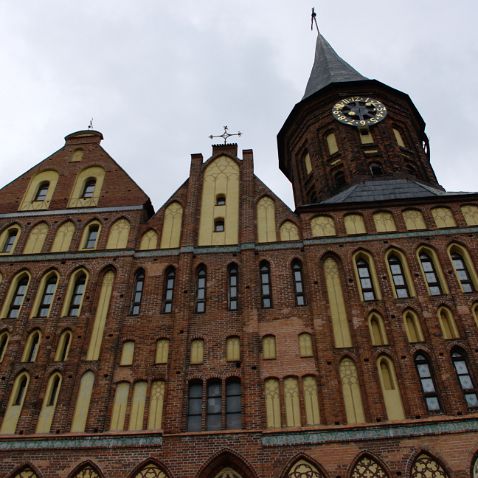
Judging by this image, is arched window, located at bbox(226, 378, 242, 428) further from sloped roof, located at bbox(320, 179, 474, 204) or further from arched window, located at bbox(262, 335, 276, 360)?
sloped roof, located at bbox(320, 179, 474, 204)

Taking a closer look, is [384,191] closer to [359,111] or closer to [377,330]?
[377,330]

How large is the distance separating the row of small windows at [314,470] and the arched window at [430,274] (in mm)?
4955

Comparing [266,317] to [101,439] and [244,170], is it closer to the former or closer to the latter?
[101,439]

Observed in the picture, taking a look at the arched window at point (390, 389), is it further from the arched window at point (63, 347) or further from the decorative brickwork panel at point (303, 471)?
the arched window at point (63, 347)

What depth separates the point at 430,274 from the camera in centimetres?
1630

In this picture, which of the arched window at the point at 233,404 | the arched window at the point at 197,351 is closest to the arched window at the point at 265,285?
the arched window at the point at 197,351

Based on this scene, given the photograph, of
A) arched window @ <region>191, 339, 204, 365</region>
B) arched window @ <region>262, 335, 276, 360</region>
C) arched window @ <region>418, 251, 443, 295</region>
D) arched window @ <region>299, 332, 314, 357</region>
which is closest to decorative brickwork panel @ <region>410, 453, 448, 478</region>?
arched window @ <region>299, 332, 314, 357</region>

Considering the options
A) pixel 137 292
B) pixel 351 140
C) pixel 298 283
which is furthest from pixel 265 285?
pixel 351 140

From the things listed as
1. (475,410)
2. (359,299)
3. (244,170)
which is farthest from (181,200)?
(475,410)

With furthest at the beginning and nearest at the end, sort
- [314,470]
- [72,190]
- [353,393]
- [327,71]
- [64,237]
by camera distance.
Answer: [327,71], [72,190], [64,237], [353,393], [314,470]

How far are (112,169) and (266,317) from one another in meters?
8.74

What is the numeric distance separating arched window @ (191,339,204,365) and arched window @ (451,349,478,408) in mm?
6401

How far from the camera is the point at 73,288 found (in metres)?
16.8

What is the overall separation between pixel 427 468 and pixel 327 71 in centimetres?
2181
